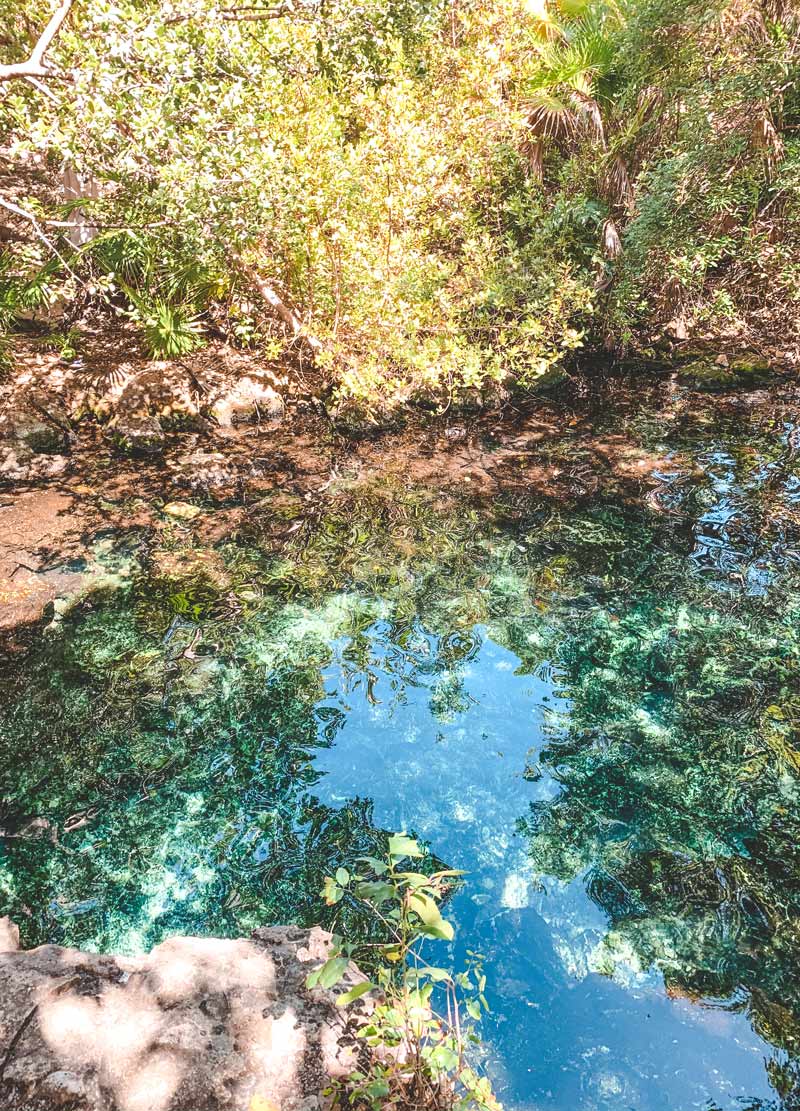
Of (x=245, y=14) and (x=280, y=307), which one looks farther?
(x=280, y=307)

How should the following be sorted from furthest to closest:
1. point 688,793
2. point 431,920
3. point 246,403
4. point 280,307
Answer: point 246,403, point 280,307, point 688,793, point 431,920

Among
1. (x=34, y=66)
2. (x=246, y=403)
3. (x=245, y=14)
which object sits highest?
(x=245, y=14)

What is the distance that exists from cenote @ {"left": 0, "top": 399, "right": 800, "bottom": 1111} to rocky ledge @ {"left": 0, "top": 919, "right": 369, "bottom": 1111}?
91 centimetres

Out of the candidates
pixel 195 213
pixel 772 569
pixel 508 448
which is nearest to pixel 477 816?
pixel 772 569

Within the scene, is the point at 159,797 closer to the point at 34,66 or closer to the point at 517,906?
the point at 517,906

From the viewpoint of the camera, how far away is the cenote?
326 cm

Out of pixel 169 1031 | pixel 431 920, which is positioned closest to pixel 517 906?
pixel 431 920

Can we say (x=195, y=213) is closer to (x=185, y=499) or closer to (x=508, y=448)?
(x=185, y=499)

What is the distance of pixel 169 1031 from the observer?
2.37 m

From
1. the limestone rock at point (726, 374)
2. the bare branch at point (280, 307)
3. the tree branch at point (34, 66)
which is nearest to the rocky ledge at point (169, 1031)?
the tree branch at point (34, 66)

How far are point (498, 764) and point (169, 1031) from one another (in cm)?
287

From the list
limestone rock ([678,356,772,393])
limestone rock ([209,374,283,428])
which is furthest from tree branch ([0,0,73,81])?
limestone rock ([678,356,772,393])

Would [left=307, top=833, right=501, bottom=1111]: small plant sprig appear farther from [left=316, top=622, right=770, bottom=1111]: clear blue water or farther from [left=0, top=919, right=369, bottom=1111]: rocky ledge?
[left=316, top=622, right=770, bottom=1111]: clear blue water

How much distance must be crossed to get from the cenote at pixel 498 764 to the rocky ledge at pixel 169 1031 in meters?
0.91
